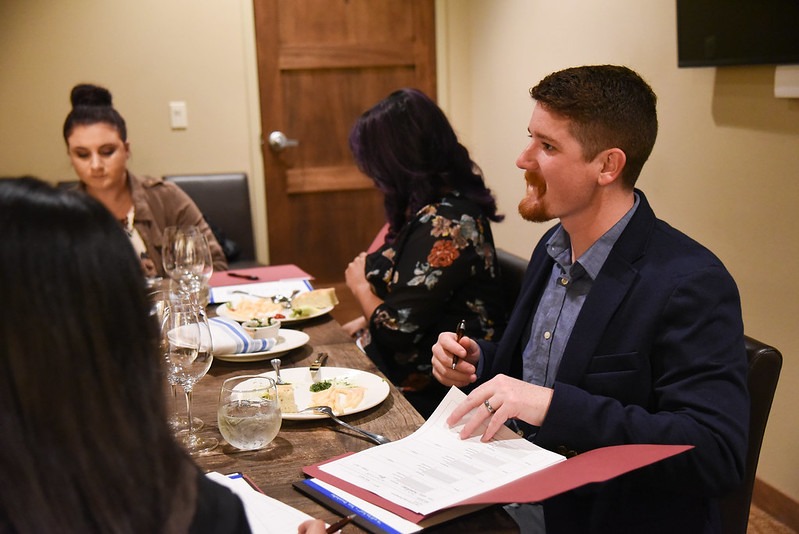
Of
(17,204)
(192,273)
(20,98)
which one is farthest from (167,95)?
(17,204)

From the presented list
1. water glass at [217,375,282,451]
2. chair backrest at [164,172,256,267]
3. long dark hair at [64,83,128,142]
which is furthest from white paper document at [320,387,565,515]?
chair backrest at [164,172,256,267]

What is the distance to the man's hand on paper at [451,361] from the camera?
158cm

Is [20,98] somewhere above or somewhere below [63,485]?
above

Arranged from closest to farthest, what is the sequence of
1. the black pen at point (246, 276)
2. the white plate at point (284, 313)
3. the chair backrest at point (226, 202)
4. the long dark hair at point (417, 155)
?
the white plate at point (284, 313) → the long dark hair at point (417, 155) → the black pen at point (246, 276) → the chair backrest at point (226, 202)

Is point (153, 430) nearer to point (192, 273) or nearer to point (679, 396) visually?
point (679, 396)

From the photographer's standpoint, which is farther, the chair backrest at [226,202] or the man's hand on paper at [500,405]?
the chair backrest at [226,202]

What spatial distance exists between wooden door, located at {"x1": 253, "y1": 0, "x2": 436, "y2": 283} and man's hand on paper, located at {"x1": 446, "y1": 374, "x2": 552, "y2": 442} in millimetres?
3573

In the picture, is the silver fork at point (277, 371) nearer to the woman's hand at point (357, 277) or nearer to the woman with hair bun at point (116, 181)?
the woman's hand at point (357, 277)

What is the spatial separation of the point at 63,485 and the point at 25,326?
0.14m

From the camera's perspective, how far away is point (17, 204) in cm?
70

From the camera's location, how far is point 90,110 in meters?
3.05

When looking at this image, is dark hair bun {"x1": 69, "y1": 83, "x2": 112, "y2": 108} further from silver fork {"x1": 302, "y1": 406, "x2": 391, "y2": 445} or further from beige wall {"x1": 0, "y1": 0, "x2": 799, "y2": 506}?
silver fork {"x1": 302, "y1": 406, "x2": 391, "y2": 445}

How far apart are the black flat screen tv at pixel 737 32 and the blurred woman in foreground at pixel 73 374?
211 cm

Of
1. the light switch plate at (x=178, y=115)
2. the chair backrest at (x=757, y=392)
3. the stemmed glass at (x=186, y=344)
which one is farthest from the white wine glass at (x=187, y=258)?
the light switch plate at (x=178, y=115)
